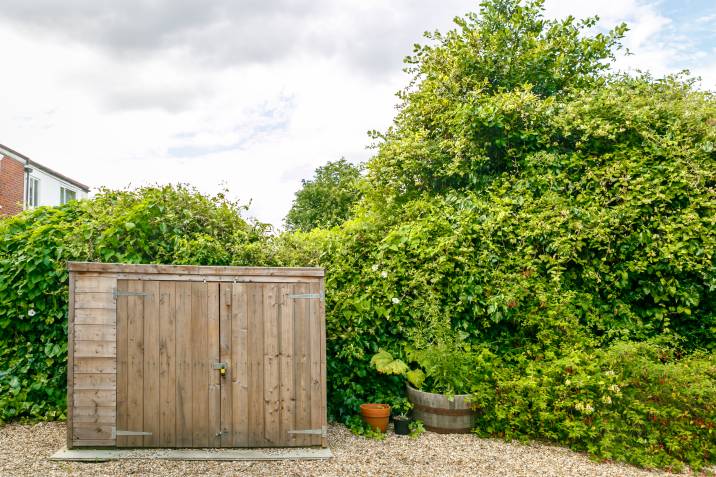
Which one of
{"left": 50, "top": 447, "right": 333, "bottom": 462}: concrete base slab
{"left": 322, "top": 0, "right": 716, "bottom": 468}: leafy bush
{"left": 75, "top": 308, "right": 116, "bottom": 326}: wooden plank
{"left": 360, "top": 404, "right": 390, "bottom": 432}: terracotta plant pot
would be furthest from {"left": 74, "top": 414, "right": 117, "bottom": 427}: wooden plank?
{"left": 360, "top": 404, "right": 390, "bottom": 432}: terracotta plant pot

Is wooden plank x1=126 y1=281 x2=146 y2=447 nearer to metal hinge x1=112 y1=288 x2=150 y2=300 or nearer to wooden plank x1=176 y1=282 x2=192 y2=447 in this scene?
metal hinge x1=112 y1=288 x2=150 y2=300

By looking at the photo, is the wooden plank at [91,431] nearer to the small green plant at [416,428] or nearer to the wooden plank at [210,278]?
the wooden plank at [210,278]

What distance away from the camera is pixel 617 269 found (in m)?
6.75

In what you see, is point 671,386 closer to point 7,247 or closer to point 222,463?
point 222,463

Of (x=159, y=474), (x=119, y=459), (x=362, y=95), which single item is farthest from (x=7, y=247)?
(x=362, y=95)

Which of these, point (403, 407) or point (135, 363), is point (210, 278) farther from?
point (403, 407)

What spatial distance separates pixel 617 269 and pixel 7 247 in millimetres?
8096

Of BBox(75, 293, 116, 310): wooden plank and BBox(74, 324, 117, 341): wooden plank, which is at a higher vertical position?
BBox(75, 293, 116, 310): wooden plank

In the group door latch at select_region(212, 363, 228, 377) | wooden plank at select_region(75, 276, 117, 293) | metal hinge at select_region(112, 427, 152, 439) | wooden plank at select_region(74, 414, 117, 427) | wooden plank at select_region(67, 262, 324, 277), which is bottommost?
metal hinge at select_region(112, 427, 152, 439)

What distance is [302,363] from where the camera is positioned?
17.2 ft

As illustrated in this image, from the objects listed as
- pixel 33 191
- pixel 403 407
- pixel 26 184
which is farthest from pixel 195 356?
pixel 33 191

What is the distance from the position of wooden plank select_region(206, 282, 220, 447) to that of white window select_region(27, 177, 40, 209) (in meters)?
22.4

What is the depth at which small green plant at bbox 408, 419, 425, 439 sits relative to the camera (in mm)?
5724

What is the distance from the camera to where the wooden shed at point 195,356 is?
4.95m
